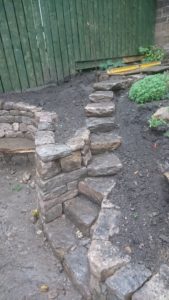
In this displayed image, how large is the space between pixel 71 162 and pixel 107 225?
74 centimetres

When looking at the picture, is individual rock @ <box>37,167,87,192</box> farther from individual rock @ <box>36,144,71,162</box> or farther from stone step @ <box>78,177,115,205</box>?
individual rock @ <box>36,144,71,162</box>

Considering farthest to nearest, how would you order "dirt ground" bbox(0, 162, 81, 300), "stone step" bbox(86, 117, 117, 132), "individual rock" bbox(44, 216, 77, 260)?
"stone step" bbox(86, 117, 117, 132)
"individual rock" bbox(44, 216, 77, 260)
"dirt ground" bbox(0, 162, 81, 300)

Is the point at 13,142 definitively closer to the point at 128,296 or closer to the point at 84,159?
the point at 84,159

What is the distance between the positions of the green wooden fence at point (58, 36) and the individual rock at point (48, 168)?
216cm

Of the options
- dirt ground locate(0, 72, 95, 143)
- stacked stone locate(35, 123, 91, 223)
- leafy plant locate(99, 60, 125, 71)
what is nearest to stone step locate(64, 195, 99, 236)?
stacked stone locate(35, 123, 91, 223)

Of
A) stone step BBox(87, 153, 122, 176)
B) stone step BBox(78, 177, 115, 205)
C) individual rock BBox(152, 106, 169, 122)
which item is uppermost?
individual rock BBox(152, 106, 169, 122)

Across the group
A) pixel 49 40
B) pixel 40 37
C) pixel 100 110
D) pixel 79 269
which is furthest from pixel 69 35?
pixel 79 269

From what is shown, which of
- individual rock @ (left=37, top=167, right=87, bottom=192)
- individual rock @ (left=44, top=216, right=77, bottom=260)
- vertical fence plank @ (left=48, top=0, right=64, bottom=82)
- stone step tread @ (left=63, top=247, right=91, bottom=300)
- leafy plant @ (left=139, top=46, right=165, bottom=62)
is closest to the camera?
stone step tread @ (left=63, top=247, right=91, bottom=300)

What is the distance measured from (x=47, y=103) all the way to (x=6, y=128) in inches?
A: 31.3

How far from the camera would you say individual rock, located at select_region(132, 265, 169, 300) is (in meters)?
1.49

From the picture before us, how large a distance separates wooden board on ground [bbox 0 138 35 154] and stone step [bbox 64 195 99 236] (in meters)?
1.37

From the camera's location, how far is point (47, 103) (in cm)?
385

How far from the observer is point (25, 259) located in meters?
2.46

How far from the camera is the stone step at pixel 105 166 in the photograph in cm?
248
